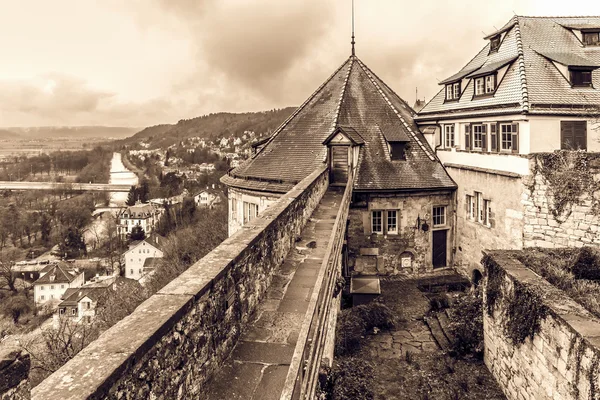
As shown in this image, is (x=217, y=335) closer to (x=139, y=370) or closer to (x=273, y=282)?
(x=139, y=370)

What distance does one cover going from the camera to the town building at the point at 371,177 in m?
19.8

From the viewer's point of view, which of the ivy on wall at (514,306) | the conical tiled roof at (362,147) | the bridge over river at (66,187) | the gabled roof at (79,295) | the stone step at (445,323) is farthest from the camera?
the bridge over river at (66,187)

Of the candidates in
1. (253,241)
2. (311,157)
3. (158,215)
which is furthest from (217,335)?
(158,215)

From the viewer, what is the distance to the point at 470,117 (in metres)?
19.8

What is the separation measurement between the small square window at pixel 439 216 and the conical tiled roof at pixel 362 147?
1.21 metres

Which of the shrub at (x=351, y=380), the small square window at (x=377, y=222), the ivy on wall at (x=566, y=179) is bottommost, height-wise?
the shrub at (x=351, y=380)

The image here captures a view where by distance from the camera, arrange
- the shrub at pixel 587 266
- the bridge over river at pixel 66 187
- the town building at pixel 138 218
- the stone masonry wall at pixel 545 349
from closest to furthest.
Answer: the stone masonry wall at pixel 545 349, the shrub at pixel 587 266, the town building at pixel 138 218, the bridge over river at pixel 66 187

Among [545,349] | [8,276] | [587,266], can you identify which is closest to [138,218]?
[8,276]

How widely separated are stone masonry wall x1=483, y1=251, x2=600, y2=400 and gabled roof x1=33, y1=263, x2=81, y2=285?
74.6m

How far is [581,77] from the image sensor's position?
57.7ft

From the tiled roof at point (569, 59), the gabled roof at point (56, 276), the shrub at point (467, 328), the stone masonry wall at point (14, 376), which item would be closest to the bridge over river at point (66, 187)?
the gabled roof at point (56, 276)

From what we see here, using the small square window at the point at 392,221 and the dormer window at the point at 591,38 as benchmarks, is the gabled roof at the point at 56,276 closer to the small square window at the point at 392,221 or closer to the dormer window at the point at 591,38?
the small square window at the point at 392,221

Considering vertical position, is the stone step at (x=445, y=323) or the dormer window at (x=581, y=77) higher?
the dormer window at (x=581, y=77)

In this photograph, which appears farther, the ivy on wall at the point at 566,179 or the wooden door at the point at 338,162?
the wooden door at the point at 338,162
